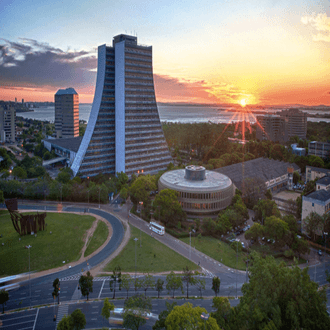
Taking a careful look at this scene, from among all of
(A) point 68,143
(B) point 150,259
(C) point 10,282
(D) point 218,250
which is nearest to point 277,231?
(D) point 218,250

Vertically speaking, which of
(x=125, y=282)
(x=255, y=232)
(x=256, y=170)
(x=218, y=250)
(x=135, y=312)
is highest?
(x=256, y=170)

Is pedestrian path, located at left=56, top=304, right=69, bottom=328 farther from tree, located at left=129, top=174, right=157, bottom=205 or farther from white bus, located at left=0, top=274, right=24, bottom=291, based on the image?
tree, located at left=129, top=174, right=157, bottom=205

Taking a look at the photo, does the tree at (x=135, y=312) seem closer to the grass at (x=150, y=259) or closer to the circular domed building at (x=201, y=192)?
the grass at (x=150, y=259)

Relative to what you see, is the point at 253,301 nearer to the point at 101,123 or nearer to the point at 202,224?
the point at 202,224

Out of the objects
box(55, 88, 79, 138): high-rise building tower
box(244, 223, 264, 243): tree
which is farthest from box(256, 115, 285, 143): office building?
box(244, 223, 264, 243): tree

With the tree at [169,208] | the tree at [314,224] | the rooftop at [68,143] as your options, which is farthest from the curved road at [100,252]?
the rooftop at [68,143]

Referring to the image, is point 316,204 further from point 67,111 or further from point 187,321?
point 67,111
